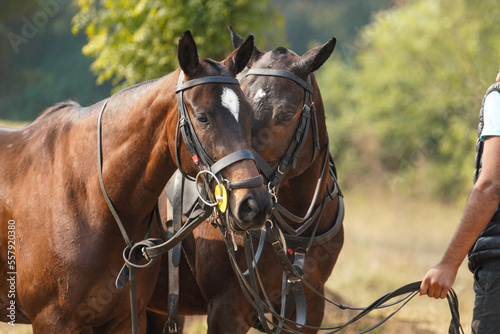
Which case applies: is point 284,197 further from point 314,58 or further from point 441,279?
point 441,279

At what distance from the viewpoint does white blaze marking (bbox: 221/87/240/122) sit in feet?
9.37

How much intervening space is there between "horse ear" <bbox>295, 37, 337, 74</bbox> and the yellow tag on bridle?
1.22 m

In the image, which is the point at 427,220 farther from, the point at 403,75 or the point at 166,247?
the point at 166,247

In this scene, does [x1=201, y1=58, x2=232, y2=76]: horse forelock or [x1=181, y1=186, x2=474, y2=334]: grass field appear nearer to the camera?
[x1=201, y1=58, x2=232, y2=76]: horse forelock

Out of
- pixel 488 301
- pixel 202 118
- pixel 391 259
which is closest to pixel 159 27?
pixel 202 118

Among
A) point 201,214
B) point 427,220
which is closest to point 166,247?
point 201,214

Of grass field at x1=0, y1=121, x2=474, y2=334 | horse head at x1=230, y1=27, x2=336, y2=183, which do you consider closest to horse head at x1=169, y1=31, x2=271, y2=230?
horse head at x1=230, y1=27, x2=336, y2=183

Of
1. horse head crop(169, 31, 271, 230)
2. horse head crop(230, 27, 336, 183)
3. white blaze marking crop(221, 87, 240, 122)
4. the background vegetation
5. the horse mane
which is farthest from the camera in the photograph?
the background vegetation

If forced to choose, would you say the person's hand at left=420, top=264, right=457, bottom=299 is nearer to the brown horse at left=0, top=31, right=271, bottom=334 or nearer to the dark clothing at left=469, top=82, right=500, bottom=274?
the dark clothing at left=469, top=82, right=500, bottom=274

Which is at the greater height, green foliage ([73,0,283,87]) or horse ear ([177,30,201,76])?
green foliage ([73,0,283,87])

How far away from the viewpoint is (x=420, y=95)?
65.4 feet

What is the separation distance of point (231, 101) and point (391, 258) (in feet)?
29.6

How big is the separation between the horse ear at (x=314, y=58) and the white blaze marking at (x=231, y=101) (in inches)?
36.9

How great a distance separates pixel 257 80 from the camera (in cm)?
366
